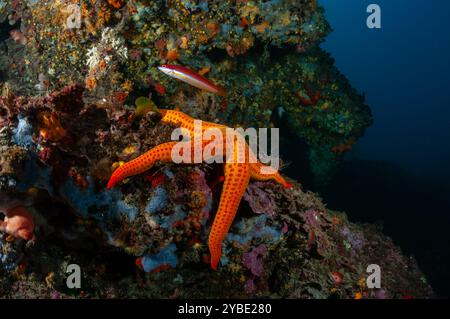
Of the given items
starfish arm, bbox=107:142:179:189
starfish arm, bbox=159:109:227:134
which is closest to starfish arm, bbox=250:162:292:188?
starfish arm, bbox=159:109:227:134

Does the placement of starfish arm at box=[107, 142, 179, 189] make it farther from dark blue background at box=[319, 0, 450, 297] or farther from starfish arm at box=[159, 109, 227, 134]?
dark blue background at box=[319, 0, 450, 297]

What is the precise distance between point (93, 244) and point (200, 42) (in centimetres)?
517

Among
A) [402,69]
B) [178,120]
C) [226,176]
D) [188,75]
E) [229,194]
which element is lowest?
[402,69]

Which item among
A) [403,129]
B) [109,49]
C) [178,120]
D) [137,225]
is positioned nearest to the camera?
[137,225]

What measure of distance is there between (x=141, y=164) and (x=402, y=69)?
556ft

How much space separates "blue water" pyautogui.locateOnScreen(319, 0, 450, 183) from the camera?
7681cm

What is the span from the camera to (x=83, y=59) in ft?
23.6

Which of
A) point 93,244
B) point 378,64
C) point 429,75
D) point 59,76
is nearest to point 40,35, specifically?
point 59,76

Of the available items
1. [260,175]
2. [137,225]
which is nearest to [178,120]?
[260,175]

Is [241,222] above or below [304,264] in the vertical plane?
above

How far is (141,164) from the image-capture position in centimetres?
324

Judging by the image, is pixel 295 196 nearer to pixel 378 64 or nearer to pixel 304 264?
pixel 304 264

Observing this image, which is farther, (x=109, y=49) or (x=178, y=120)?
(x=109, y=49)

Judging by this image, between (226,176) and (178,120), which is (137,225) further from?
(178,120)
